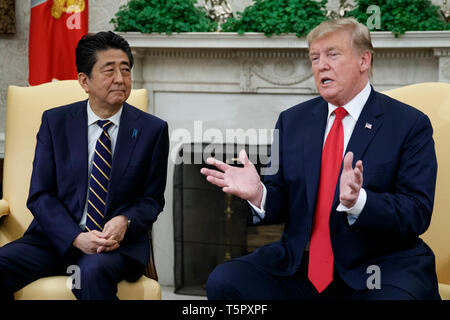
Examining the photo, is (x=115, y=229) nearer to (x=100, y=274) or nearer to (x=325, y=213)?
(x=100, y=274)

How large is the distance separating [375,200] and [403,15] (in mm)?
2048

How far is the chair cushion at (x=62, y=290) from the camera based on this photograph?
182 centimetres

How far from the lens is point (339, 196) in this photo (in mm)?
1623

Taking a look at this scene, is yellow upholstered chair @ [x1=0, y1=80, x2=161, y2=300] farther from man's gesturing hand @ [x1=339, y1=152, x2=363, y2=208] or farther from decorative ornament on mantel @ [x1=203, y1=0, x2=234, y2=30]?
decorative ornament on mantel @ [x1=203, y1=0, x2=234, y2=30]

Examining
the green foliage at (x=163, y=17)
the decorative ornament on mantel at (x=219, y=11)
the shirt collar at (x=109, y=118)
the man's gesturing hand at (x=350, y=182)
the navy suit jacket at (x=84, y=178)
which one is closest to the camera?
the man's gesturing hand at (x=350, y=182)

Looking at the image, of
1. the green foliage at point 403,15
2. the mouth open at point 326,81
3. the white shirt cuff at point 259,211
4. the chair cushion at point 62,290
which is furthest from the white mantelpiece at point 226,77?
the chair cushion at point 62,290

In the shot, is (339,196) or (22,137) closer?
(339,196)

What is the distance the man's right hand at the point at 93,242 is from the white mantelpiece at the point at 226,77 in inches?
77.1

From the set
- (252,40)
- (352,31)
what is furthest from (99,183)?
(252,40)

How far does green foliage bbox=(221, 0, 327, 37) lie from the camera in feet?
10.9

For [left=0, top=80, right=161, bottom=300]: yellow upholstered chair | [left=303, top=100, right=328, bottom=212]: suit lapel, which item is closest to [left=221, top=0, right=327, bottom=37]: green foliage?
[left=0, top=80, right=161, bottom=300]: yellow upholstered chair

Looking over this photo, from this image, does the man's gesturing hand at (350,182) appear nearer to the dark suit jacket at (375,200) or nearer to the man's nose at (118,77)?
the dark suit jacket at (375,200)

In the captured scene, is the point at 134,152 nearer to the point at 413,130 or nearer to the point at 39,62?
the point at 413,130
